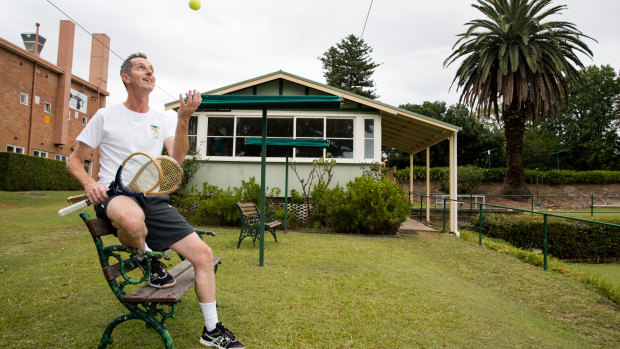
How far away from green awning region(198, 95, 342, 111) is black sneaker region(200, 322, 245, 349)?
2592 mm

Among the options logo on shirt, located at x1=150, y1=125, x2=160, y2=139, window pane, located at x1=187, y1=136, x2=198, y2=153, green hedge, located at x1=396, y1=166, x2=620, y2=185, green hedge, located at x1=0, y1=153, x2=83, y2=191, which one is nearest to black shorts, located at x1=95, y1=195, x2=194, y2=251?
logo on shirt, located at x1=150, y1=125, x2=160, y2=139

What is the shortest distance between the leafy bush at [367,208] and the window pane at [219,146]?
4.06 metres

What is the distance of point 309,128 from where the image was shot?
1214 centimetres

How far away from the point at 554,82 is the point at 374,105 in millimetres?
16283

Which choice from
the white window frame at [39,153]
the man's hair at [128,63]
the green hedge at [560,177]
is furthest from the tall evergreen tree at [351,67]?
the man's hair at [128,63]

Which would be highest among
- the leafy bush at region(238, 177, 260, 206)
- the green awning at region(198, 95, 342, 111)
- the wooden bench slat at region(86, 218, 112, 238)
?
the green awning at region(198, 95, 342, 111)

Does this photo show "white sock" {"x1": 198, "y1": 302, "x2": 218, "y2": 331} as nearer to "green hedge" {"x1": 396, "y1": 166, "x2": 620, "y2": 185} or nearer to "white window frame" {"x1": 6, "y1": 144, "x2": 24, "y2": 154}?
"white window frame" {"x1": 6, "y1": 144, "x2": 24, "y2": 154}

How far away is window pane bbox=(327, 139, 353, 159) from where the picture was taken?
467 inches

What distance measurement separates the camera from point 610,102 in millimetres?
44312

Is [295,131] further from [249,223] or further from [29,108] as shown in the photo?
[29,108]

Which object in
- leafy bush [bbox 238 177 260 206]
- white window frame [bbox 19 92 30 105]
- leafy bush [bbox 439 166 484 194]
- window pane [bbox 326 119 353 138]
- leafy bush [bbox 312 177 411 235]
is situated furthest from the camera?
leafy bush [bbox 439 166 484 194]

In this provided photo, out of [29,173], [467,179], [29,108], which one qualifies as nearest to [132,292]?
[29,173]

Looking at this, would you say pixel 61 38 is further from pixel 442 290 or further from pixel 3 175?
pixel 442 290

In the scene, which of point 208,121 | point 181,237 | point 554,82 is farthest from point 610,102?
point 181,237
